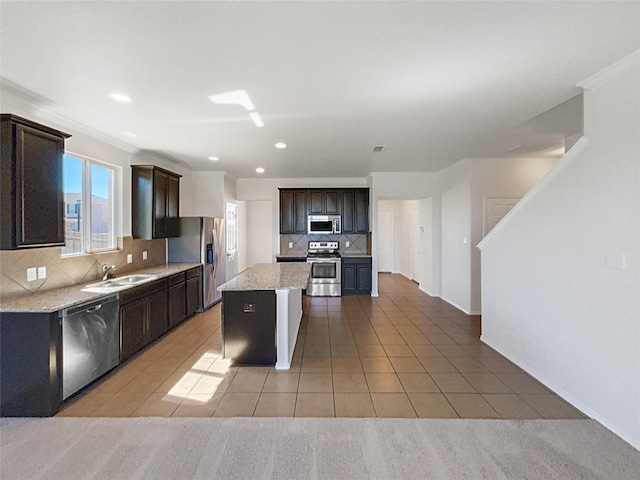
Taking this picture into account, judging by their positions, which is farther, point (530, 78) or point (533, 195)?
point (533, 195)

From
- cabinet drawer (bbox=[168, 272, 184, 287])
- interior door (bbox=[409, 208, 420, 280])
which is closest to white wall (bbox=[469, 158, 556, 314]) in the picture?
interior door (bbox=[409, 208, 420, 280])

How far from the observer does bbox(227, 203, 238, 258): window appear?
7105 mm

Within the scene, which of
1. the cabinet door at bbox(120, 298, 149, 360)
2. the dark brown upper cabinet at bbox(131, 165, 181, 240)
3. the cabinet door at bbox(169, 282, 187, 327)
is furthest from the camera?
the dark brown upper cabinet at bbox(131, 165, 181, 240)

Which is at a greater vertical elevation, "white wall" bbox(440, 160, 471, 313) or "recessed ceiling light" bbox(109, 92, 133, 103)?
"recessed ceiling light" bbox(109, 92, 133, 103)

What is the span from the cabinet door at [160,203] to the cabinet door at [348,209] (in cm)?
365

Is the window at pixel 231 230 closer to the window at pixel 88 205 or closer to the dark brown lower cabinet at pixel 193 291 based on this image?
the dark brown lower cabinet at pixel 193 291

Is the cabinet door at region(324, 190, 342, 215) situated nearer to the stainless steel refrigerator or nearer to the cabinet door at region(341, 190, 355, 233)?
the cabinet door at region(341, 190, 355, 233)

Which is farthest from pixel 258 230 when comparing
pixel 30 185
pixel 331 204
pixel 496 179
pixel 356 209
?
pixel 30 185

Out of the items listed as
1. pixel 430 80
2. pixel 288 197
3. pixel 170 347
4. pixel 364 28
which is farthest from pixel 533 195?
pixel 288 197

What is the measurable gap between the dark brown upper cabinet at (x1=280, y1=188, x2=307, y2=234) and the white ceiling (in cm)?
328

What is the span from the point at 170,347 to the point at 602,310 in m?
4.40

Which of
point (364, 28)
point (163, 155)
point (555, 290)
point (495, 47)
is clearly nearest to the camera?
point (364, 28)

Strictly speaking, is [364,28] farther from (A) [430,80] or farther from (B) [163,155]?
(B) [163,155]

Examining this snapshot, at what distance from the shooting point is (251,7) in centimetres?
171
